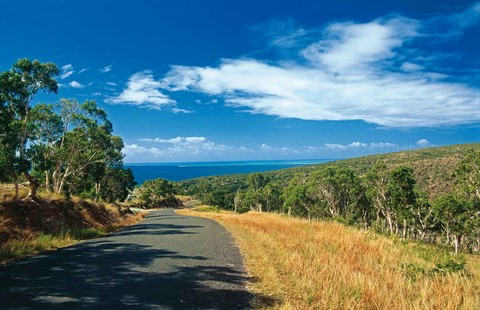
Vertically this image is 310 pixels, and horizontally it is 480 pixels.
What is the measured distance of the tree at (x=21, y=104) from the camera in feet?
51.5

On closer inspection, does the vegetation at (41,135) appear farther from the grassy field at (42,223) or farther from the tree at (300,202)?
the tree at (300,202)

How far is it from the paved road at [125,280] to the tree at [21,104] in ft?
26.3

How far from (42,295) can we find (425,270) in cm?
813

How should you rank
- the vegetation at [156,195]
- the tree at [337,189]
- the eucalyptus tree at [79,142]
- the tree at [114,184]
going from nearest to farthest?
the eucalyptus tree at [79,142] → the tree at [114,184] → the tree at [337,189] → the vegetation at [156,195]

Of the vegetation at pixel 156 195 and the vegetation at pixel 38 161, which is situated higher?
the vegetation at pixel 38 161

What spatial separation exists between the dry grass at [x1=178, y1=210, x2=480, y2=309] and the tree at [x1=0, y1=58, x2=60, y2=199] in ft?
43.3

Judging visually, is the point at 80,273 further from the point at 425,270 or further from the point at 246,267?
the point at 425,270

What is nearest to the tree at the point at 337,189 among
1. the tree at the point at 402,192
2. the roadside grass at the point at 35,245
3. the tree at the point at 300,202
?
the tree at the point at 300,202

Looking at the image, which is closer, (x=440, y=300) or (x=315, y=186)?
(x=440, y=300)

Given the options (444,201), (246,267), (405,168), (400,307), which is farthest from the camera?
(405,168)

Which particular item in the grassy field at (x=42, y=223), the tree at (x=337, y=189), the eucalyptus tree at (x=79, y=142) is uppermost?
the eucalyptus tree at (x=79, y=142)

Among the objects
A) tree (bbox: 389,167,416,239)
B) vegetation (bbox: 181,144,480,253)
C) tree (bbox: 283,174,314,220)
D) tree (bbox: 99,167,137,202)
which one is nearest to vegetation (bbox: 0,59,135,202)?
tree (bbox: 99,167,137,202)

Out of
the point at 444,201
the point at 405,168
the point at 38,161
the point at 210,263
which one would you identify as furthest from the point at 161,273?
the point at 405,168

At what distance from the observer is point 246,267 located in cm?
890
